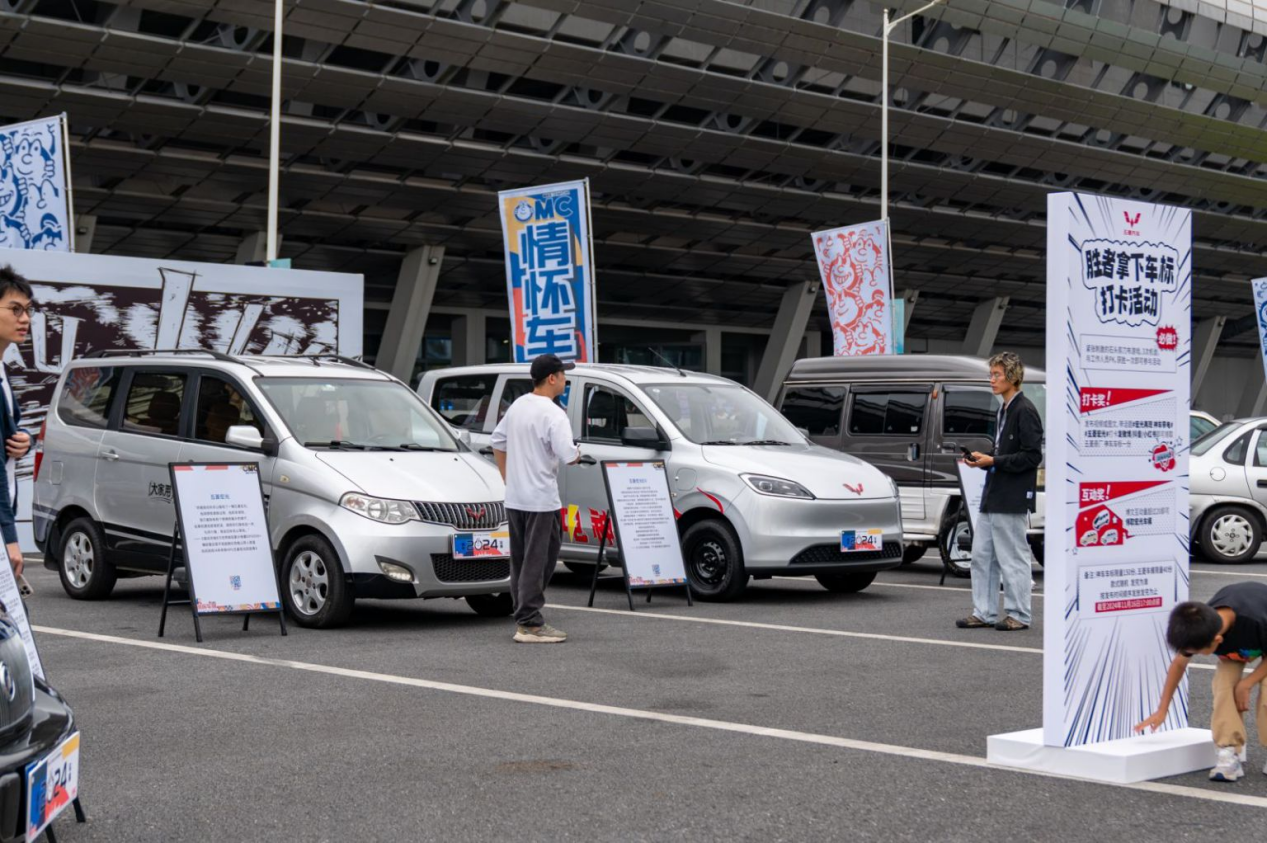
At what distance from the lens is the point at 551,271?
62.8 ft

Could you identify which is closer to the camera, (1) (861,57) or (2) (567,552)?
(2) (567,552)

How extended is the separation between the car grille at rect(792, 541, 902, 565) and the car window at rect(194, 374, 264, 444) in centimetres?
426

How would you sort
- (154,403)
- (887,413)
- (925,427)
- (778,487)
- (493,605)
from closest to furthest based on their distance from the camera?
(493,605), (154,403), (778,487), (925,427), (887,413)

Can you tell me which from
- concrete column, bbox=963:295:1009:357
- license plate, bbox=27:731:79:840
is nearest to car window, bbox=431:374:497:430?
license plate, bbox=27:731:79:840

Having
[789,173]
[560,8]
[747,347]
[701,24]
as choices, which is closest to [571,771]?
[560,8]

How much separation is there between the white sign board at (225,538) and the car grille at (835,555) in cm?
413

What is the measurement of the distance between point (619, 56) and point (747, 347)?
22.9 m

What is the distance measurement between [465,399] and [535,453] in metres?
4.72

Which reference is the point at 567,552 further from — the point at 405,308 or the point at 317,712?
the point at 405,308

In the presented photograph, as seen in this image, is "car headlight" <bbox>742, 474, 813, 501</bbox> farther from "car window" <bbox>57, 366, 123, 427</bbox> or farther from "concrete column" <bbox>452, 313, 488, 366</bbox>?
"concrete column" <bbox>452, 313, 488, 366</bbox>

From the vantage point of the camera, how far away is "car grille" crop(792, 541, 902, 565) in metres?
12.4

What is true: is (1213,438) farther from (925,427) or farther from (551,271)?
(551,271)

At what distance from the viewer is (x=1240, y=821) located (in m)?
5.46

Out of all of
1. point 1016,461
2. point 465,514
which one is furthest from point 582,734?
point 1016,461
